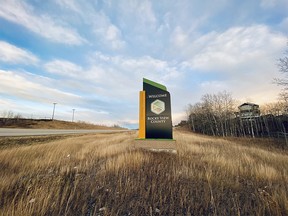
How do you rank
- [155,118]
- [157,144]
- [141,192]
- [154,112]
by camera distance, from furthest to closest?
[154,112] → [155,118] → [157,144] → [141,192]

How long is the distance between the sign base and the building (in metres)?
43.6

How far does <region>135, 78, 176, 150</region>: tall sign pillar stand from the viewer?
27.6ft

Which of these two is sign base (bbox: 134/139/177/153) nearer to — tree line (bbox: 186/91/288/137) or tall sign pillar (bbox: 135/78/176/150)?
tall sign pillar (bbox: 135/78/176/150)

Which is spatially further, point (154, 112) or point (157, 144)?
point (154, 112)

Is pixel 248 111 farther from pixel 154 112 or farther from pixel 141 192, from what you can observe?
pixel 141 192

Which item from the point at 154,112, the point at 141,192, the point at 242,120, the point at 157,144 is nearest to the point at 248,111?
the point at 242,120

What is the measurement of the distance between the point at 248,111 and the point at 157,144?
48.8 meters

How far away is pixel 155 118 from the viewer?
29.2ft

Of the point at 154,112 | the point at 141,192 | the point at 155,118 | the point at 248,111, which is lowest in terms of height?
the point at 141,192

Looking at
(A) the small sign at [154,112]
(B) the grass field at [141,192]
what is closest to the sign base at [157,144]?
(A) the small sign at [154,112]

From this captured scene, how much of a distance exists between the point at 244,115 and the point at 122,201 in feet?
172

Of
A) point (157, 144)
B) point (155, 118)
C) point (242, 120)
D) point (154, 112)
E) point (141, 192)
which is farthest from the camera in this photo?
point (242, 120)

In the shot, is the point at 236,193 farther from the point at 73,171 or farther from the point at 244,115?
the point at 244,115

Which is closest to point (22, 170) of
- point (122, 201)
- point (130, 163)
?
point (130, 163)
